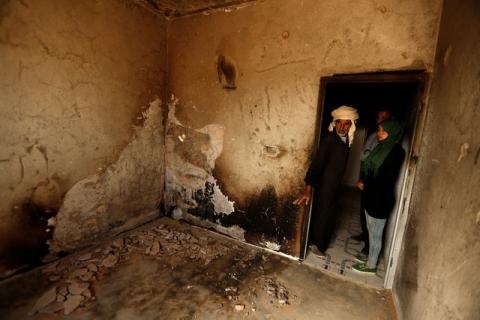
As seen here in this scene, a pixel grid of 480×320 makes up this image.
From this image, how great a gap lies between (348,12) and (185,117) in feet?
8.31

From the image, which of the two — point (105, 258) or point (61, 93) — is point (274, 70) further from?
point (105, 258)

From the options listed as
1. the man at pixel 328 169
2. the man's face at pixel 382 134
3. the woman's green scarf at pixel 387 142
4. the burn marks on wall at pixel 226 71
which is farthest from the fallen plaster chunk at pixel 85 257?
the man's face at pixel 382 134

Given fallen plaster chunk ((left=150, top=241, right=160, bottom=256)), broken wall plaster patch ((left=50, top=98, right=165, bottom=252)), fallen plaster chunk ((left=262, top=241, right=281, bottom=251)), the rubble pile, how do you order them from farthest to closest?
fallen plaster chunk ((left=262, top=241, right=281, bottom=251)), fallen plaster chunk ((left=150, top=241, right=160, bottom=256)), broken wall plaster patch ((left=50, top=98, right=165, bottom=252)), the rubble pile

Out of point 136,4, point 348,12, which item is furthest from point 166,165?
point 348,12

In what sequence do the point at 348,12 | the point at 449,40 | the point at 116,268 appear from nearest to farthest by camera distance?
1. the point at 449,40
2. the point at 348,12
3. the point at 116,268

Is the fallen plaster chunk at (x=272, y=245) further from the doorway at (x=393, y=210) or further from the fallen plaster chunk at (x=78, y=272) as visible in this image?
the fallen plaster chunk at (x=78, y=272)

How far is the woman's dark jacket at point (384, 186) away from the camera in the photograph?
256 cm

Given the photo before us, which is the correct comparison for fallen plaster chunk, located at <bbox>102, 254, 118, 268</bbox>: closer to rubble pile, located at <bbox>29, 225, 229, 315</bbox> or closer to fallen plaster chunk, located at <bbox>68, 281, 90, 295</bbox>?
rubble pile, located at <bbox>29, 225, 229, 315</bbox>

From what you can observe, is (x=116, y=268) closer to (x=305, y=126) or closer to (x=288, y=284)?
(x=288, y=284)

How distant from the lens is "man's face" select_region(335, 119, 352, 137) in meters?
2.87

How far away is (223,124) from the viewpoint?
3496mm

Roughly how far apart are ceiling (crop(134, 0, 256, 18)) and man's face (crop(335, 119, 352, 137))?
1.85 metres

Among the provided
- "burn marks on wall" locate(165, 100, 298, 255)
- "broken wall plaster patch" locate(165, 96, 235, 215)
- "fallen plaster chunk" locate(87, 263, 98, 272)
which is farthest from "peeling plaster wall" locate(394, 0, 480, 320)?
"fallen plaster chunk" locate(87, 263, 98, 272)

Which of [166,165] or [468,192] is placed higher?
[468,192]
